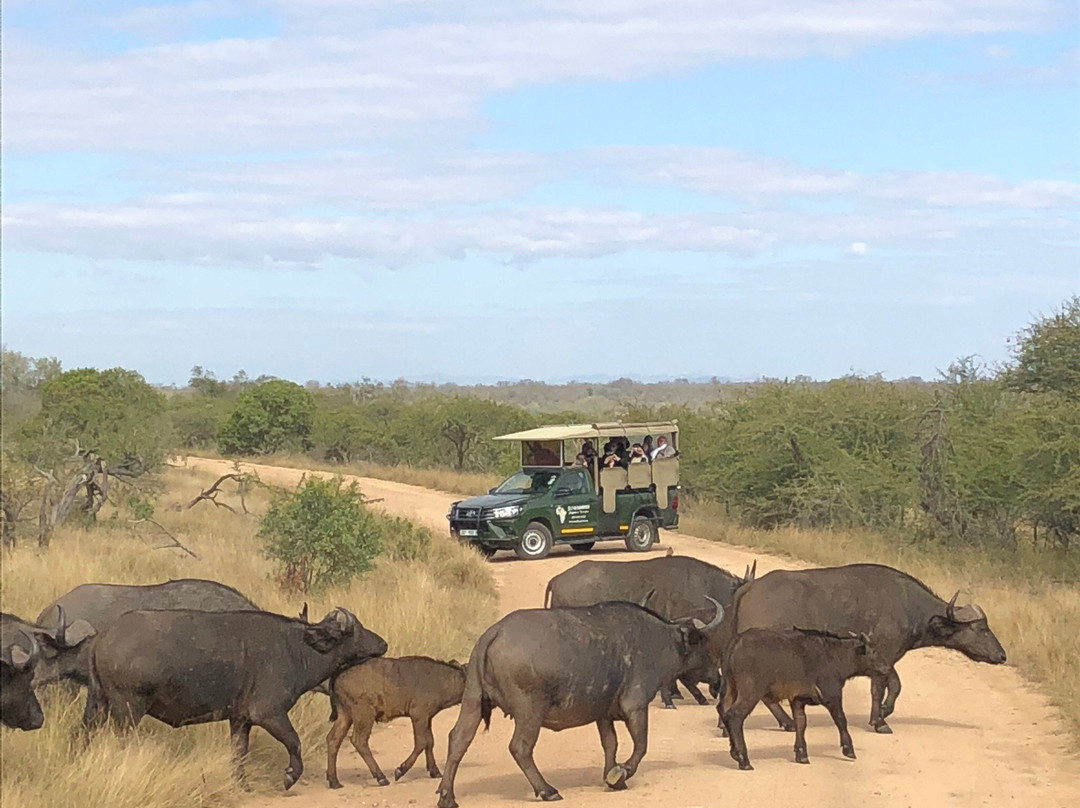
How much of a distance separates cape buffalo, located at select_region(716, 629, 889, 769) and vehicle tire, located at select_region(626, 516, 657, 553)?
14393mm

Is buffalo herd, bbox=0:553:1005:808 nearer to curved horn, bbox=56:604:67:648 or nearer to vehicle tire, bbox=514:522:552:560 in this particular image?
curved horn, bbox=56:604:67:648

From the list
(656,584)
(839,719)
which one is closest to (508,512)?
(656,584)

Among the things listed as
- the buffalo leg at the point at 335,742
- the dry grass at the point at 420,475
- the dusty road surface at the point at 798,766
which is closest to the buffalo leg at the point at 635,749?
the dusty road surface at the point at 798,766

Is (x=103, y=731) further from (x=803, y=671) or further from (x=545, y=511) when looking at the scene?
(x=545, y=511)

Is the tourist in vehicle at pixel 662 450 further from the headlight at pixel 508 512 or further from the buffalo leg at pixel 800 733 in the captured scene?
the buffalo leg at pixel 800 733

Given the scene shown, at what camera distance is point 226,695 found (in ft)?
31.1

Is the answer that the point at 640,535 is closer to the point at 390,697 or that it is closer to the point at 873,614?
the point at 873,614

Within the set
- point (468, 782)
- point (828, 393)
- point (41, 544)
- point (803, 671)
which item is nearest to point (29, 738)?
point (468, 782)

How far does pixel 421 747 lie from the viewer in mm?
10180

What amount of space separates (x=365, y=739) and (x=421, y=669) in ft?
2.09

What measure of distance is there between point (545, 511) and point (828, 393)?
10253mm

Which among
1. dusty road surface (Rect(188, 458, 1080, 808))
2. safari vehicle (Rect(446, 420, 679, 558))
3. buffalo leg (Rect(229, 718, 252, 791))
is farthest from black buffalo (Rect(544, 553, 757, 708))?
safari vehicle (Rect(446, 420, 679, 558))

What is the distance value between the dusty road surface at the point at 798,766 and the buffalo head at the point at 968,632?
575 millimetres

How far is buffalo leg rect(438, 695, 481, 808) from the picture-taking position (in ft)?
30.0
